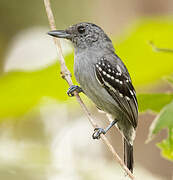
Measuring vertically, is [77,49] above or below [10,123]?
above

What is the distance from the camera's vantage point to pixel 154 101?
5.82ft

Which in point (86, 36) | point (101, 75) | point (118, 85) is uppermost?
point (86, 36)

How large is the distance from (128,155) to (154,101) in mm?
1013

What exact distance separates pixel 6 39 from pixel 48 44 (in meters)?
1.48

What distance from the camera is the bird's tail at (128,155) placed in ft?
8.68

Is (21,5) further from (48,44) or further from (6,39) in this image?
(48,44)

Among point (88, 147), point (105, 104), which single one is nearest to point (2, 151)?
point (105, 104)

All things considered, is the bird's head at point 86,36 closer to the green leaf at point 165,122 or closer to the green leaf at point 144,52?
the green leaf at point 144,52

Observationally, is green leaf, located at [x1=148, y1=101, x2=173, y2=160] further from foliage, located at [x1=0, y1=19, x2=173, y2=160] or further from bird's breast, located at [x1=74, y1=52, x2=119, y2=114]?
bird's breast, located at [x1=74, y1=52, x2=119, y2=114]

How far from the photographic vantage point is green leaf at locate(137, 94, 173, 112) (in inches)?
68.7

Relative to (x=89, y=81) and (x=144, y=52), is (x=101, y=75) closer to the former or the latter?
(x=89, y=81)

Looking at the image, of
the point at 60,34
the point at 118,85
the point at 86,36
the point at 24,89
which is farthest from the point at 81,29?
the point at 24,89

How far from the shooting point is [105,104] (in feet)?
8.56

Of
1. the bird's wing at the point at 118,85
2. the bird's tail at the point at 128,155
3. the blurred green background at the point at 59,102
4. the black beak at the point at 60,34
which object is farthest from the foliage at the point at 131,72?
the bird's tail at the point at 128,155
